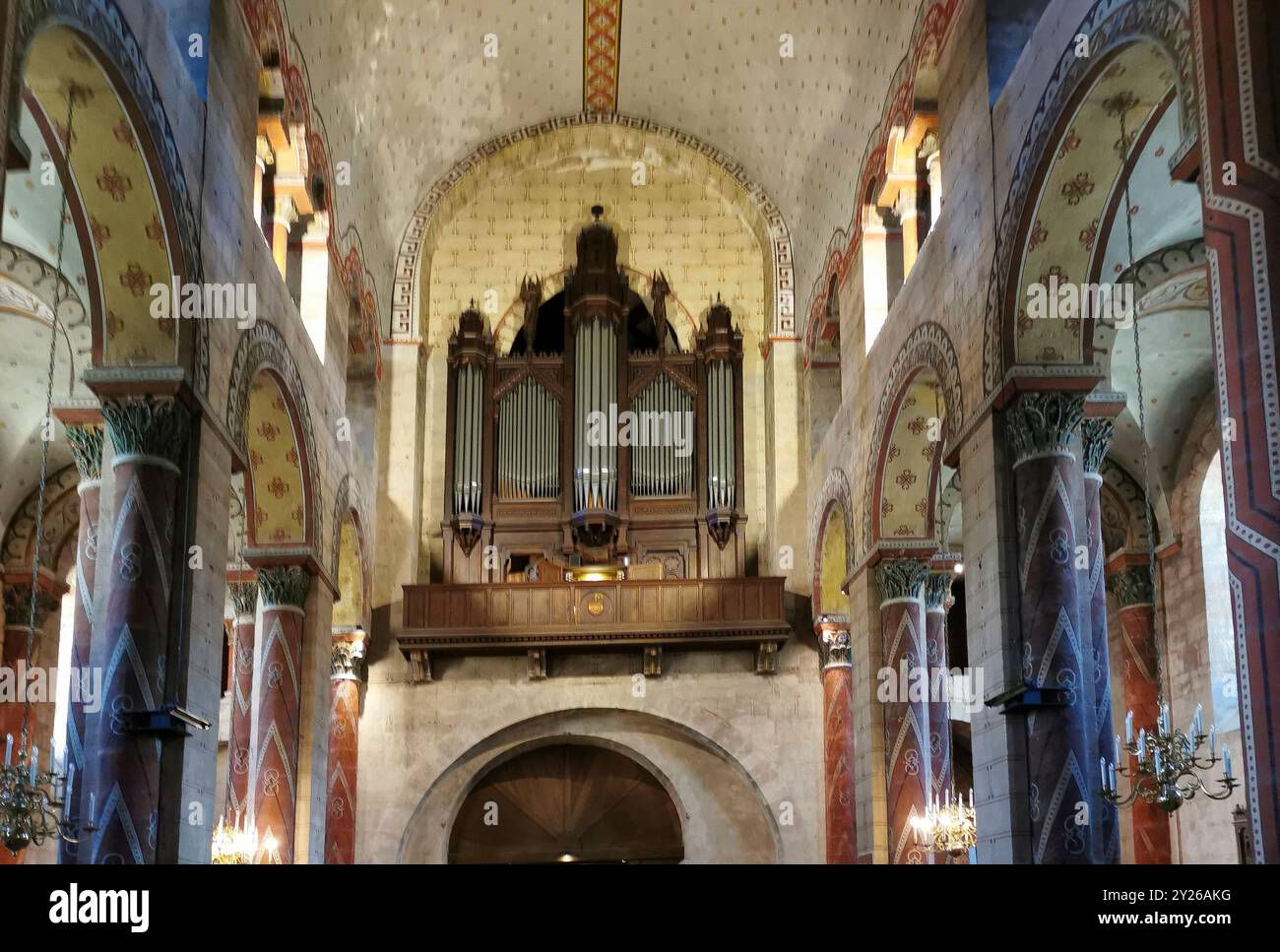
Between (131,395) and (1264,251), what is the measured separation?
9.03 m

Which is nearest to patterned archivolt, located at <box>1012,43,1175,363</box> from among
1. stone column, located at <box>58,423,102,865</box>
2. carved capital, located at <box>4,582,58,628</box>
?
stone column, located at <box>58,423,102,865</box>

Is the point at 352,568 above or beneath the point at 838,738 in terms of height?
above

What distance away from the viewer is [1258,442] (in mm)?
8305

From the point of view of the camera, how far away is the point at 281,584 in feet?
62.6

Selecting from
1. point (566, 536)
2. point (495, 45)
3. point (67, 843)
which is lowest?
point (67, 843)

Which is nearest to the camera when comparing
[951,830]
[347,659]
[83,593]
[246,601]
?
[83,593]

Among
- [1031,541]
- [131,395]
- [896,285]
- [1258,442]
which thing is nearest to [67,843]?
[131,395]

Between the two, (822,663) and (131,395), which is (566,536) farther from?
(131,395)

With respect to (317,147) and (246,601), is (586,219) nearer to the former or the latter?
(317,147)

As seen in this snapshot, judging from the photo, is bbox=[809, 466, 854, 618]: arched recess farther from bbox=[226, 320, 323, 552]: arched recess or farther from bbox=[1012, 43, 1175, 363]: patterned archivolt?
bbox=[1012, 43, 1175, 363]: patterned archivolt

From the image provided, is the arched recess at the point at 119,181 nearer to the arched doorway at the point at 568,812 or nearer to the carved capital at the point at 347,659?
the carved capital at the point at 347,659

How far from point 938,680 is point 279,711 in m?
7.85

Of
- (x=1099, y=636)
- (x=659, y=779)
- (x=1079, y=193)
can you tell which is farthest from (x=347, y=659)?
(x=1079, y=193)

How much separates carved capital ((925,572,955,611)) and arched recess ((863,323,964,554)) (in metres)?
0.55
